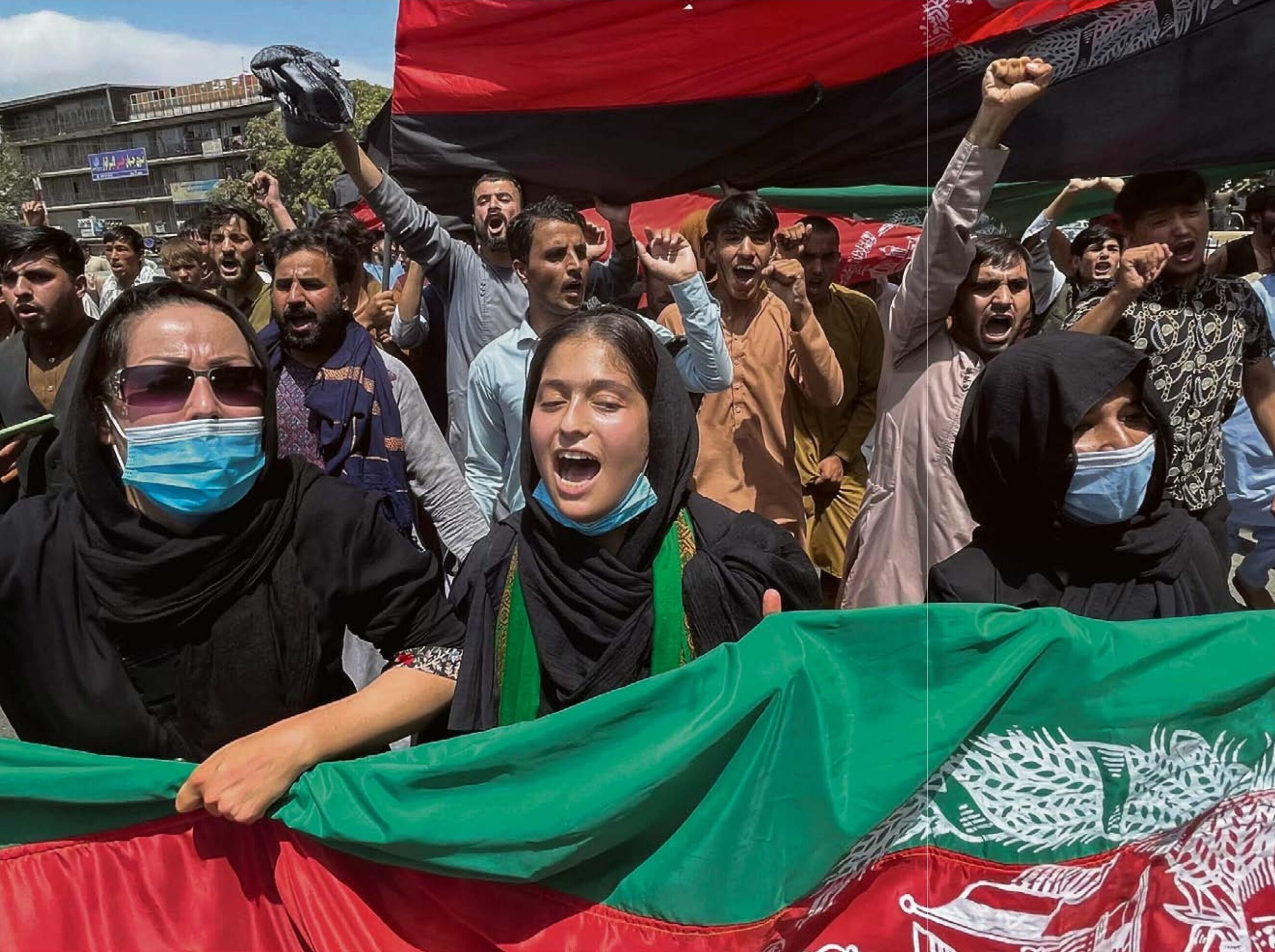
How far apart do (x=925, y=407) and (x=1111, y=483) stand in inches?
43.8

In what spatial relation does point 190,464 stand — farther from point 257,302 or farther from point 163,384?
point 257,302

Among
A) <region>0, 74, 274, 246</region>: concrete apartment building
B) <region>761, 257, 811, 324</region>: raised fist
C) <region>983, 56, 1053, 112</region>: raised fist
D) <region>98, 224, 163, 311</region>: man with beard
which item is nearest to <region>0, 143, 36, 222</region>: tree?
<region>0, 74, 274, 246</region>: concrete apartment building

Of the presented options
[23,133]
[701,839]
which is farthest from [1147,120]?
[23,133]

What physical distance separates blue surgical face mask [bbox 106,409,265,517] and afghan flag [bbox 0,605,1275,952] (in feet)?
1.51

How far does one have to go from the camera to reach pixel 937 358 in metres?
3.46

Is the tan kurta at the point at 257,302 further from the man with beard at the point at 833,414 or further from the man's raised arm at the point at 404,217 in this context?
the man with beard at the point at 833,414

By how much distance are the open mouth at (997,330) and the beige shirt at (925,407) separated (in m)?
0.08

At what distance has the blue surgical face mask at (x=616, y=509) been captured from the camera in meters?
2.16

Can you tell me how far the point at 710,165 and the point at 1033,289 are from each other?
1451 millimetres

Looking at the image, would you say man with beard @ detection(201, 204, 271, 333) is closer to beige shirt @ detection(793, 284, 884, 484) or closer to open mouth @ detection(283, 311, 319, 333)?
open mouth @ detection(283, 311, 319, 333)

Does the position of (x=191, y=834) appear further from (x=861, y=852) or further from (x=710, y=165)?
(x=710, y=165)

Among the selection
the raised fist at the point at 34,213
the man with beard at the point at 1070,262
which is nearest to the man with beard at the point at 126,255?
the raised fist at the point at 34,213

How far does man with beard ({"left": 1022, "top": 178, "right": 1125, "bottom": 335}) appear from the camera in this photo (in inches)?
188

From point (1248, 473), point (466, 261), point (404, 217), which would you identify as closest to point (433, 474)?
point (404, 217)
